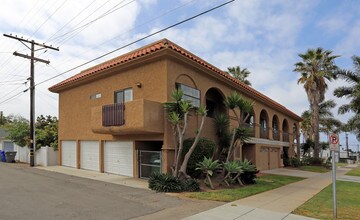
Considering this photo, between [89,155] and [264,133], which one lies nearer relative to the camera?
[89,155]

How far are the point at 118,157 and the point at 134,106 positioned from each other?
4776 mm

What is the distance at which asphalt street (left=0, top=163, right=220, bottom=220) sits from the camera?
349 inches

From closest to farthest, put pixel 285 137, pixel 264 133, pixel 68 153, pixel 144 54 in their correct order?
pixel 144 54
pixel 68 153
pixel 264 133
pixel 285 137

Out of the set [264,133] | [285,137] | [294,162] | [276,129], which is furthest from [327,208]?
[285,137]

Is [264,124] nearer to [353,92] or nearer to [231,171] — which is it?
[353,92]

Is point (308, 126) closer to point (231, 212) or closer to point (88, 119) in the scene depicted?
point (88, 119)

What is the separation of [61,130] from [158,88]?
1137 centimetres

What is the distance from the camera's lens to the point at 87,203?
1027cm

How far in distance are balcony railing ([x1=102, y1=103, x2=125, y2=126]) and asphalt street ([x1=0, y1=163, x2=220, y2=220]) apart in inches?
125

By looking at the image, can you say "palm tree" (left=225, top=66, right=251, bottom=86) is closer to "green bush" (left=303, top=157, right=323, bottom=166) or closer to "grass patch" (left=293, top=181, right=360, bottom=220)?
"green bush" (left=303, top=157, right=323, bottom=166)

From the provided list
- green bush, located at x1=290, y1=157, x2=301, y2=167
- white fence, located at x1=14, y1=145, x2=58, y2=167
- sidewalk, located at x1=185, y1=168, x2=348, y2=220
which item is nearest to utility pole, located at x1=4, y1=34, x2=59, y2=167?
white fence, located at x1=14, y1=145, x2=58, y2=167

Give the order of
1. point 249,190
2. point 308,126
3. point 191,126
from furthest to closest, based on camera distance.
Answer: point 308,126, point 191,126, point 249,190

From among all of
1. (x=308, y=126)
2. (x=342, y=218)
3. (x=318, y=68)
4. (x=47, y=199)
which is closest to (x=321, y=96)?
(x=318, y=68)

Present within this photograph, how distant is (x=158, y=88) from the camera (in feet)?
52.1
